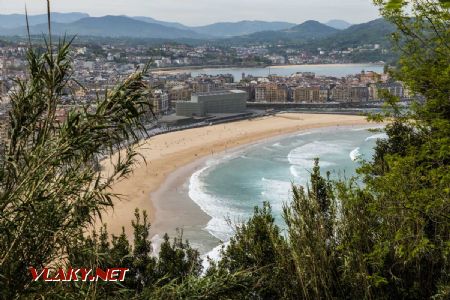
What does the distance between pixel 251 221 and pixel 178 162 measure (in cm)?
2496

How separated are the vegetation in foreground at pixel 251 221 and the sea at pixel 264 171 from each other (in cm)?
941

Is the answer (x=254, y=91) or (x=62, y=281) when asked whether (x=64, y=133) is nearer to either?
(x=62, y=281)

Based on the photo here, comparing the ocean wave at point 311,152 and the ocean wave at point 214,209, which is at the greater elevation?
the ocean wave at point 311,152

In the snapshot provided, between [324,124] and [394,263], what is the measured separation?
149ft

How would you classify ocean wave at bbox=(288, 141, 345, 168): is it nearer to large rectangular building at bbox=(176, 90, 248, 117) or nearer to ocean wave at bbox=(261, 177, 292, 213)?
ocean wave at bbox=(261, 177, 292, 213)

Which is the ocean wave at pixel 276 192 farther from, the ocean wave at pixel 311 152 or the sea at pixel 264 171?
the ocean wave at pixel 311 152

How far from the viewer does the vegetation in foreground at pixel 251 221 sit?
12.1 ft

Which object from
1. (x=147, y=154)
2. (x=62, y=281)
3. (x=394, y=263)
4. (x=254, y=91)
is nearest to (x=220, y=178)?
(x=147, y=154)

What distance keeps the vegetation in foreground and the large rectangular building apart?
46.9 meters

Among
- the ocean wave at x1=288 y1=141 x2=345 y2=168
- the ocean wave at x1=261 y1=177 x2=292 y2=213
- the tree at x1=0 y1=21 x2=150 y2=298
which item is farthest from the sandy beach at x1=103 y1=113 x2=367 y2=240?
the ocean wave at x1=288 y1=141 x2=345 y2=168

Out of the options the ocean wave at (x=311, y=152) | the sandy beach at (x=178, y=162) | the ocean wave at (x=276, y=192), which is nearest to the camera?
the sandy beach at (x=178, y=162)

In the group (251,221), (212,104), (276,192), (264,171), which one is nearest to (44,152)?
(251,221)

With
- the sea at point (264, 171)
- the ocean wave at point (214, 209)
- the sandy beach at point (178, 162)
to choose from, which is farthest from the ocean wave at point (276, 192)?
the sandy beach at point (178, 162)

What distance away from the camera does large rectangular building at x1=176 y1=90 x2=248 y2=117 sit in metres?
55.2
